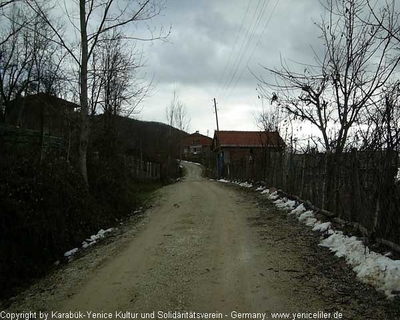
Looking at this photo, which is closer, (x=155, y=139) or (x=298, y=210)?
(x=298, y=210)

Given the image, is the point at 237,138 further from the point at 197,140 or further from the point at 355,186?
the point at 197,140

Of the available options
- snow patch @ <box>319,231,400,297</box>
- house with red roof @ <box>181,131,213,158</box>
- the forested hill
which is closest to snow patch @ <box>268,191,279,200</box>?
snow patch @ <box>319,231,400,297</box>

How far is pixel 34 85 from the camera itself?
22156 millimetres

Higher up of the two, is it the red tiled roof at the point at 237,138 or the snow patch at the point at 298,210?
the red tiled roof at the point at 237,138

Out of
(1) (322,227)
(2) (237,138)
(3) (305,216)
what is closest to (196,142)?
(2) (237,138)

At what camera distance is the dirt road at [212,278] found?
4879 mm

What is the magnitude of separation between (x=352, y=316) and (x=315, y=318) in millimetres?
435

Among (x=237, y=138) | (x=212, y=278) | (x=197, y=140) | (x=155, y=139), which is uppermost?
(x=197, y=140)

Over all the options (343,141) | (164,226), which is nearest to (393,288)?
(343,141)

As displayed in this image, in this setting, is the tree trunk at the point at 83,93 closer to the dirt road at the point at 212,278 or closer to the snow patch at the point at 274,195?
the dirt road at the point at 212,278

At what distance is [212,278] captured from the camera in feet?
19.5

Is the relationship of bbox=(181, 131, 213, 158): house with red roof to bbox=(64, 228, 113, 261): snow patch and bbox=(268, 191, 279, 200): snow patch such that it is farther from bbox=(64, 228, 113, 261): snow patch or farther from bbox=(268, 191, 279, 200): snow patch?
bbox=(64, 228, 113, 261): snow patch

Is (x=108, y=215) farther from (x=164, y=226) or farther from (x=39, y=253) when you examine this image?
(x=39, y=253)

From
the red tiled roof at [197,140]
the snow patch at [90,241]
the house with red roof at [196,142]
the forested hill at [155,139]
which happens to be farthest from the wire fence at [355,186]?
the red tiled roof at [197,140]
